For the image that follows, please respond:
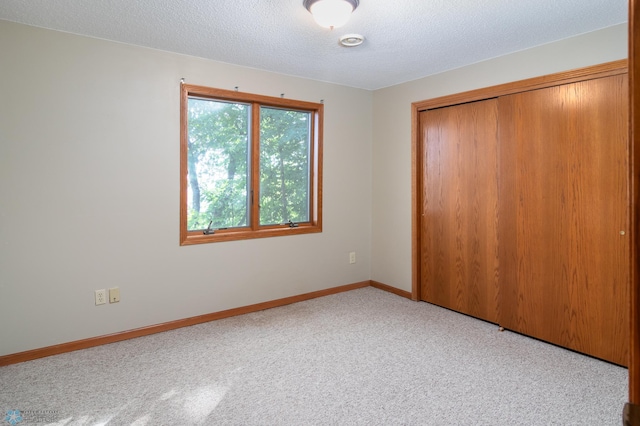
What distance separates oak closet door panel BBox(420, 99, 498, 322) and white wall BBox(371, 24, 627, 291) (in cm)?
19

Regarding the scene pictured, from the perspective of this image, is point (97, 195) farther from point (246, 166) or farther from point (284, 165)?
point (284, 165)

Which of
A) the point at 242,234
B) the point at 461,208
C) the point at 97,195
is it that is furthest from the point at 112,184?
the point at 461,208

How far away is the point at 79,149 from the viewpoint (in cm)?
279

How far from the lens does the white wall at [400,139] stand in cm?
310

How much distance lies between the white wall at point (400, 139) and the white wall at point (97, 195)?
1.33 metres

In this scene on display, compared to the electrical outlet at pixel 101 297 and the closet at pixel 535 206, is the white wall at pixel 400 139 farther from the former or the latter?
the electrical outlet at pixel 101 297

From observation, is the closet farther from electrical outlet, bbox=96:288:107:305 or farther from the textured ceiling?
electrical outlet, bbox=96:288:107:305

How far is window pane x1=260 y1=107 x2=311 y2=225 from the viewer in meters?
3.82

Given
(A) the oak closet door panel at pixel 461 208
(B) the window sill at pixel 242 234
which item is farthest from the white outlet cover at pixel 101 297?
(A) the oak closet door panel at pixel 461 208

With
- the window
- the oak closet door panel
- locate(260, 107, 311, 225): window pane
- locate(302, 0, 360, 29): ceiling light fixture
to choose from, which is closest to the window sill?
the window

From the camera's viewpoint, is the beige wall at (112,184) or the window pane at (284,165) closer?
the beige wall at (112,184)

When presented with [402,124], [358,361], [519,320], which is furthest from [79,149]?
[519,320]

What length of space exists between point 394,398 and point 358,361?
19.1 inches

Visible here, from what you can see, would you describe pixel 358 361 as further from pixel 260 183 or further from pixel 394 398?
pixel 260 183
